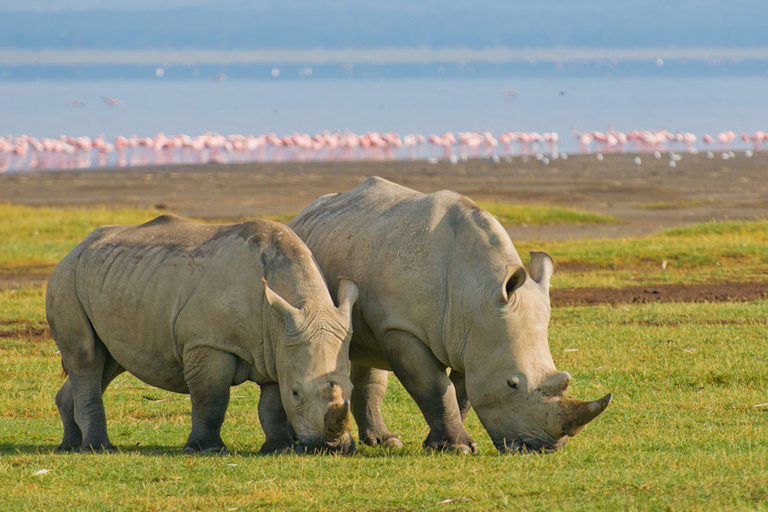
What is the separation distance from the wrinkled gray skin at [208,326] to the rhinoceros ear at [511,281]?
3.56ft

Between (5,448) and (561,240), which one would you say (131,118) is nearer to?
(561,240)

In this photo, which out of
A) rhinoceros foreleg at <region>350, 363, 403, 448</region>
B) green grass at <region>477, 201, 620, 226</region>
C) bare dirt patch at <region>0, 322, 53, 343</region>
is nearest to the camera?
rhinoceros foreleg at <region>350, 363, 403, 448</region>

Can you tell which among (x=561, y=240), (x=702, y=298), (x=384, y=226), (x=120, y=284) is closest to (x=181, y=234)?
(x=120, y=284)

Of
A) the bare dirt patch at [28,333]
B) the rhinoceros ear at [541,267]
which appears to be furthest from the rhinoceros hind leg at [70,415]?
the bare dirt patch at [28,333]

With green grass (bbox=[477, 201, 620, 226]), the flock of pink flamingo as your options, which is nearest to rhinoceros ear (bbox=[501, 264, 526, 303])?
green grass (bbox=[477, 201, 620, 226])

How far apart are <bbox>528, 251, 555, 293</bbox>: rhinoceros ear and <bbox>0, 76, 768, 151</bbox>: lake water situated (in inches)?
2383

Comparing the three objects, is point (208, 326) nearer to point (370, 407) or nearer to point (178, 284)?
point (178, 284)

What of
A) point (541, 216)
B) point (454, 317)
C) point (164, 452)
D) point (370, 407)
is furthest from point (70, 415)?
point (541, 216)

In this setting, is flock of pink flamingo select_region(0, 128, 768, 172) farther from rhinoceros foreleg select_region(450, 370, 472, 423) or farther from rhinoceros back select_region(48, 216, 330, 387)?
rhinoceros foreleg select_region(450, 370, 472, 423)

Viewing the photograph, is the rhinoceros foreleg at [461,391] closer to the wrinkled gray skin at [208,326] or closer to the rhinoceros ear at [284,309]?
the wrinkled gray skin at [208,326]

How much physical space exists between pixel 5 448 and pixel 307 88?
156 meters

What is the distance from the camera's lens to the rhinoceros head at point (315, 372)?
7.82m

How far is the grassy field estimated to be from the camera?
23.2 feet

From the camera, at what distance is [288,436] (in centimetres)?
857
